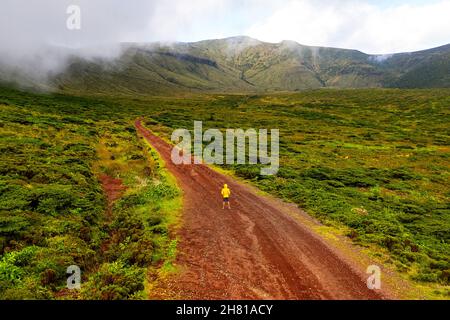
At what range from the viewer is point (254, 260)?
15906mm

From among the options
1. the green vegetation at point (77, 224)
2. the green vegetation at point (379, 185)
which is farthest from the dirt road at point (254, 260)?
the green vegetation at point (379, 185)

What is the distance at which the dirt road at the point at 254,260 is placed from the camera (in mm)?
13180

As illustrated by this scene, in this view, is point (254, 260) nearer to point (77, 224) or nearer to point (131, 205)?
point (77, 224)

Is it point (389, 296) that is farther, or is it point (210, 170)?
point (210, 170)

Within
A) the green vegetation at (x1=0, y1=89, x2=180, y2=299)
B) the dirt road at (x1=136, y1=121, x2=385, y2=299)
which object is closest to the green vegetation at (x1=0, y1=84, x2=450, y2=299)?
the green vegetation at (x1=0, y1=89, x2=180, y2=299)

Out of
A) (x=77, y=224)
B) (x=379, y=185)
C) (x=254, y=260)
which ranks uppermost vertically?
(x=77, y=224)

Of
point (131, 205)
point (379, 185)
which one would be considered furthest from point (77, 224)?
point (379, 185)

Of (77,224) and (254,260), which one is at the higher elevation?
(77,224)

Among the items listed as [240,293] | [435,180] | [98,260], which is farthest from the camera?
[435,180]

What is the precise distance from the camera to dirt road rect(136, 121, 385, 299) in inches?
519

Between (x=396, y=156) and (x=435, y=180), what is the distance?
16.9 meters

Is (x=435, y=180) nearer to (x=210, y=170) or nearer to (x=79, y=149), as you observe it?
(x=210, y=170)
